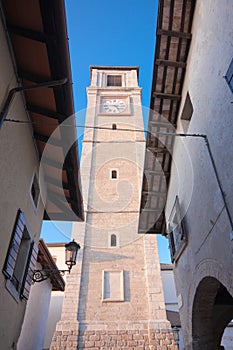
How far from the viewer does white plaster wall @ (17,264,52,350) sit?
8855 mm

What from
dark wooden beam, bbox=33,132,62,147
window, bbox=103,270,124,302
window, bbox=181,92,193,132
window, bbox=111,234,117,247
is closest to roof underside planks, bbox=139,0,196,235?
window, bbox=181,92,193,132

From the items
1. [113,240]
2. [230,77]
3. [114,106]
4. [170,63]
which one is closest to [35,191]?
[170,63]

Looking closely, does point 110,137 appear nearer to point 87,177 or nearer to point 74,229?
point 87,177

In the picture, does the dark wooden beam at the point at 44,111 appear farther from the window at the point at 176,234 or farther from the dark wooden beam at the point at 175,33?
the window at the point at 176,234

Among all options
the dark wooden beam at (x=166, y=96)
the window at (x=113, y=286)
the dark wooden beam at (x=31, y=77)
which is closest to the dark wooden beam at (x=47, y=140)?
the dark wooden beam at (x=31, y=77)

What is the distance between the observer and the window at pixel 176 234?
5730mm

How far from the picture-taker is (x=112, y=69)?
1152 inches

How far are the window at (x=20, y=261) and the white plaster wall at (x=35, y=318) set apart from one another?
4.11 meters

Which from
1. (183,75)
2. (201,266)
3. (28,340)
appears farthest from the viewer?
(28,340)

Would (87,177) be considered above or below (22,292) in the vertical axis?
above

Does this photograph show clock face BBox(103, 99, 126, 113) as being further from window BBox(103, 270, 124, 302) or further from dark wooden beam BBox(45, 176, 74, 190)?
dark wooden beam BBox(45, 176, 74, 190)

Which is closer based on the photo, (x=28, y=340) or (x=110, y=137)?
(x=28, y=340)

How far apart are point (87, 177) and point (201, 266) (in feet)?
47.6

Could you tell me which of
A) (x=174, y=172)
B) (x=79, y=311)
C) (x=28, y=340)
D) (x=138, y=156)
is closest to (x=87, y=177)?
(x=138, y=156)
